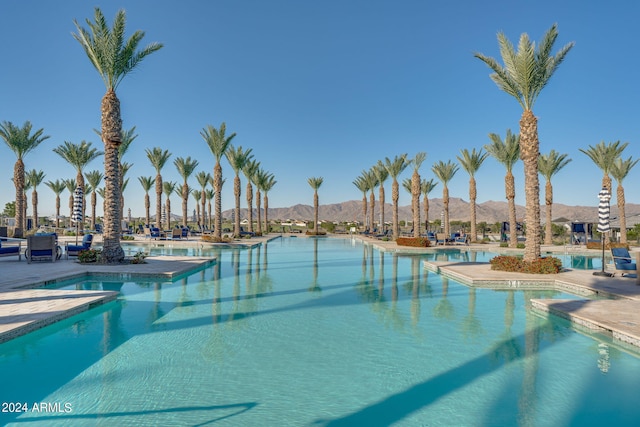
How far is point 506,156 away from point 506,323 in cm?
2310

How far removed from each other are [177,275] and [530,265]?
12.4 m

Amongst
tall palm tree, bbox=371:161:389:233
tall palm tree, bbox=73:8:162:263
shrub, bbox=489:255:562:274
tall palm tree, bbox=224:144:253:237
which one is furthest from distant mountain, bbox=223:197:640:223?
tall palm tree, bbox=73:8:162:263

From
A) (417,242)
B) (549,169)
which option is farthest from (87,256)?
(549,169)

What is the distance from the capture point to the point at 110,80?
14352 mm

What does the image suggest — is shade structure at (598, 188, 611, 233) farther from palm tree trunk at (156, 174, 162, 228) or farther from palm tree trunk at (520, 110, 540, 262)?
palm tree trunk at (156, 174, 162, 228)

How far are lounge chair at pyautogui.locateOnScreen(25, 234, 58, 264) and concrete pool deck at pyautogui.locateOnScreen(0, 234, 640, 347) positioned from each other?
1.38 ft

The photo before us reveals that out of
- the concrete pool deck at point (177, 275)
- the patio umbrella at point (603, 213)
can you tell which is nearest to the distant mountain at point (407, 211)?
the patio umbrella at point (603, 213)

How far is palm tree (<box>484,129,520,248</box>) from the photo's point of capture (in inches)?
1032

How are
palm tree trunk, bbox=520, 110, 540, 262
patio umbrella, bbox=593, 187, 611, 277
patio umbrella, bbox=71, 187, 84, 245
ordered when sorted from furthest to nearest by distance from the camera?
1. patio umbrella, bbox=71, 187, 84, 245
2. palm tree trunk, bbox=520, 110, 540, 262
3. patio umbrella, bbox=593, 187, 611, 277

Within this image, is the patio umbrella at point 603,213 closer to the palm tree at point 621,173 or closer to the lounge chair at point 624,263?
the lounge chair at point 624,263

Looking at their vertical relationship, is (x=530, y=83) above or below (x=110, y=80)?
below

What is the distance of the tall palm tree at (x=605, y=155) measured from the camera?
27.1m

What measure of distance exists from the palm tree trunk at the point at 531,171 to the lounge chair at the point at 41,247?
1808 centimetres

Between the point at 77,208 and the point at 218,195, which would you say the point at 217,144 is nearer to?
the point at 218,195
